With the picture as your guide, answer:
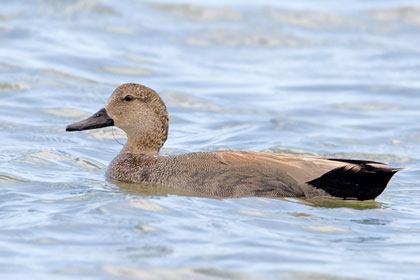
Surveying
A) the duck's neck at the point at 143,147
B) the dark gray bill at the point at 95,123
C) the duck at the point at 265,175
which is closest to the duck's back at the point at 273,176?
the duck at the point at 265,175

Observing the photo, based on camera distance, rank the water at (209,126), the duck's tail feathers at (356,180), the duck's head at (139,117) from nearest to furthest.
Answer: the water at (209,126)
the duck's tail feathers at (356,180)
the duck's head at (139,117)

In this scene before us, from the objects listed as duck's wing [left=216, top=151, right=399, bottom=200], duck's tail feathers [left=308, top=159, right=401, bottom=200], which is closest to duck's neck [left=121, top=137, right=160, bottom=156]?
duck's wing [left=216, top=151, right=399, bottom=200]

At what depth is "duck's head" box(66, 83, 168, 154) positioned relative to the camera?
9930 mm

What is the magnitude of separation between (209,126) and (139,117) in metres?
3.70

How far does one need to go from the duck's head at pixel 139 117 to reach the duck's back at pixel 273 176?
0.86 meters

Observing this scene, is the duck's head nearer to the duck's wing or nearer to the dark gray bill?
the dark gray bill

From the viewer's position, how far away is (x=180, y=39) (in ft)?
63.0

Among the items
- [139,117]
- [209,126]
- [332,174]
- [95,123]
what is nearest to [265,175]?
[332,174]

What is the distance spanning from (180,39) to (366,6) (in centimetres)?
502

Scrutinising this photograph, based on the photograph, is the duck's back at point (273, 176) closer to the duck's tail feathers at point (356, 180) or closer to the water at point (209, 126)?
the duck's tail feathers at point (356, 180)

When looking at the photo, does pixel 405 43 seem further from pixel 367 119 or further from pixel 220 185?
pixel 220 185

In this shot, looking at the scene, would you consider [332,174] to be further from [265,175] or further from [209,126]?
[209,126]

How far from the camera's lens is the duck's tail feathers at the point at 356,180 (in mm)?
8609

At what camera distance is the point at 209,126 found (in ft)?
44.5
